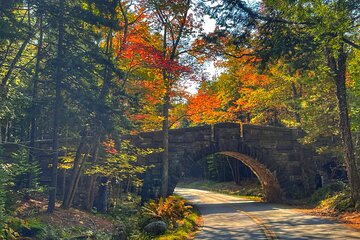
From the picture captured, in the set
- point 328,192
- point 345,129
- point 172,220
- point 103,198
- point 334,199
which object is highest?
point 345,129

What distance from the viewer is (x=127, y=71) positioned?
19.9 metres

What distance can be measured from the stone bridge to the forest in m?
1.32

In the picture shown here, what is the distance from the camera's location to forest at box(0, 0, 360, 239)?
1103 centimetres

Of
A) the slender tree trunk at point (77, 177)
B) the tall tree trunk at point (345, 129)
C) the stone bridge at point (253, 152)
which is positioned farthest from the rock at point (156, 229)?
the tall tree trunk at point (345, 129)

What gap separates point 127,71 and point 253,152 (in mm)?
10247

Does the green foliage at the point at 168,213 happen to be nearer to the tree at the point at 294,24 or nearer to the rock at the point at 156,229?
the rock at the point at 156,229

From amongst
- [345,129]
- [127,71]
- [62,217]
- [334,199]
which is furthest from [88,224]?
[334,199]

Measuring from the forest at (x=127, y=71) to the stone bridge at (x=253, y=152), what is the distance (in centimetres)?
132

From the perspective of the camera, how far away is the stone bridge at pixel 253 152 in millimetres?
20953

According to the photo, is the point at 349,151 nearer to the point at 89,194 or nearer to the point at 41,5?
the point at 89,194

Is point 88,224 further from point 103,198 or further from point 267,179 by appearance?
point 267,179

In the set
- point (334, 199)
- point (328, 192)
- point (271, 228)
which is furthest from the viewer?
point (328, 192)

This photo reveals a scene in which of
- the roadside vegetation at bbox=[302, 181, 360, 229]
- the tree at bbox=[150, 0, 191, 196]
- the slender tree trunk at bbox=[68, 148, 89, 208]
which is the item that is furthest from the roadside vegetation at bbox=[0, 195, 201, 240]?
the roadside vegetation at bbox=[302, 181, 360, 229]

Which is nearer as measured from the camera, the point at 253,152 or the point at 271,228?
the point at 271,228
